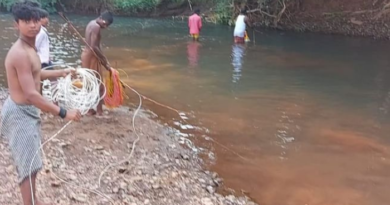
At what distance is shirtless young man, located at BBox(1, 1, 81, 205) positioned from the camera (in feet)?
11.6

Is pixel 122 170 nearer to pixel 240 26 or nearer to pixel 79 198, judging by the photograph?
pixel 79 198

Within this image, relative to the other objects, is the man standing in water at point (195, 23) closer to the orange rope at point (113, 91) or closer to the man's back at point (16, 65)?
the orange rope at point (113, 91)

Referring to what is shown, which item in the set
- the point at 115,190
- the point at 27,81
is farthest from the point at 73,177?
the point at 27,81

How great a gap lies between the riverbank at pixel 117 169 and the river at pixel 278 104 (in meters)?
0.45

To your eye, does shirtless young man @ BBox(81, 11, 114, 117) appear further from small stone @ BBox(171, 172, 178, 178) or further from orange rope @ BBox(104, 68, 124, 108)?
small stone @ BBox(171, 172, 178, 178)

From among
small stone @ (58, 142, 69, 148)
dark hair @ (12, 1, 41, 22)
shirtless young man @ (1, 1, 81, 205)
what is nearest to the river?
small stone @ (58, 142, 69, 148)

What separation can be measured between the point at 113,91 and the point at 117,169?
1996mm

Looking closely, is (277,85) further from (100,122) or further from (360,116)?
(100,122)

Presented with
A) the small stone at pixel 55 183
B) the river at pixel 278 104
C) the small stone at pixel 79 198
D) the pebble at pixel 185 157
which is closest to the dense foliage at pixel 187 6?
the river at pixel 278 104

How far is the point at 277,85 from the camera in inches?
446

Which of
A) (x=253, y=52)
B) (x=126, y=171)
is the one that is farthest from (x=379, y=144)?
(x=253, y=52)

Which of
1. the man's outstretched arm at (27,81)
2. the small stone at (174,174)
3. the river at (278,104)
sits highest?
the man's outstretched arm at (27,81)

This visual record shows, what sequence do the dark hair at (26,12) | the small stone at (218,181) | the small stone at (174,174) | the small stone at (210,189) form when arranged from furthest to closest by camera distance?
1. the small stone at (218,181)
2. the small stone at (174,174)
3. the small stone at (210,189)
4. the dark hair at (26,12)

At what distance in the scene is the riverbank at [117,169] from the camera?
16.0 feet
